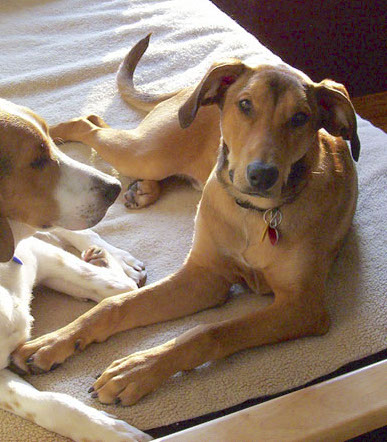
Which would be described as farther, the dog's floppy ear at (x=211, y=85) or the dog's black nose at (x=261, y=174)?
the dog's floppy ear at (x=211, y=85)

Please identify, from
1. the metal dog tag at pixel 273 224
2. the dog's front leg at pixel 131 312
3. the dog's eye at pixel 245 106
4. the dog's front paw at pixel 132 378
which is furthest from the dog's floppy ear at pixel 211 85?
the dog's front paw at pixel 132 378

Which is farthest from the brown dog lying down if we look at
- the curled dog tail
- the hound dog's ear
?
the curled dog tail

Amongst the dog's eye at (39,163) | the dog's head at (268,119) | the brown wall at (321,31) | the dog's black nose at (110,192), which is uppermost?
the dog's head at (268,119)

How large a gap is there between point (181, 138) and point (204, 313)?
883mm

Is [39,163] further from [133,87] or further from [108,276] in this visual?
[133,87]

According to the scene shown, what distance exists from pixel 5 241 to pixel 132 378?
52 cm

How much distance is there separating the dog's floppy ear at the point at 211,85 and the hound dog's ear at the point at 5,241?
659mm

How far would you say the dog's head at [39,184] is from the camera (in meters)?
1.73

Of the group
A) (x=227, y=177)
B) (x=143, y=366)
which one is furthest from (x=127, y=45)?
(x=143, y=366)

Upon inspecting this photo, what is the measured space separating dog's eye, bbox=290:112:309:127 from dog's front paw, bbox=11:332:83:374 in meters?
0.93

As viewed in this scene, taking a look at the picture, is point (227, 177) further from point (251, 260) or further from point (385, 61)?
point (385, 61)

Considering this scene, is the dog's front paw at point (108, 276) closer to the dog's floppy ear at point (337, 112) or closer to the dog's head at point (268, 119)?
the dog's head at point (268, 119)

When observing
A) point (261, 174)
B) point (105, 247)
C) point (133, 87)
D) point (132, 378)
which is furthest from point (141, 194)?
point (132, 378)

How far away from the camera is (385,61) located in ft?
15.4
